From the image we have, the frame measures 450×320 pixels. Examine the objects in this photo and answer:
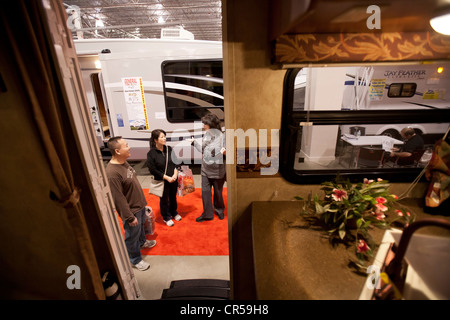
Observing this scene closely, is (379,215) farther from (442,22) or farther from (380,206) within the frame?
(442,22)

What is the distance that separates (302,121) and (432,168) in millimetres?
895

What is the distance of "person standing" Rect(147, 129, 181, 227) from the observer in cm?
311

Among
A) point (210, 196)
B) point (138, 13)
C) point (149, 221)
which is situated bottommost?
point (149, 221)

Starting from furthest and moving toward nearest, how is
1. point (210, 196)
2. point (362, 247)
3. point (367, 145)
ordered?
1. point (367, 145)
2. point (210, 196)
3. point (362, 247)

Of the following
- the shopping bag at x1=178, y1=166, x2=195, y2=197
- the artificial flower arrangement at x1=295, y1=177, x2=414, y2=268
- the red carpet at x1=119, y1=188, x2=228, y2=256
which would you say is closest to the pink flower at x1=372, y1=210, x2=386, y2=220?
the artificial flower arrangement at x1=295, y1=177, x2=414, y2=268

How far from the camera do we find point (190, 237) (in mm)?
3283

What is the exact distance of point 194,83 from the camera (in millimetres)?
4586

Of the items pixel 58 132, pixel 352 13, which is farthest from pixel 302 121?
pixel 58 132

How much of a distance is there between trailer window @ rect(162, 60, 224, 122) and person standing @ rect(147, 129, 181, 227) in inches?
69.1

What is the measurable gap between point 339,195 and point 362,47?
94 centimetres

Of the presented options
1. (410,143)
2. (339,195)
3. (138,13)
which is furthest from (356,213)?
(138,13)

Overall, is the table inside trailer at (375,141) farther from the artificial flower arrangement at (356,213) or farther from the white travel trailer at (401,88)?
the artificial flower arrangement at (356,213)
